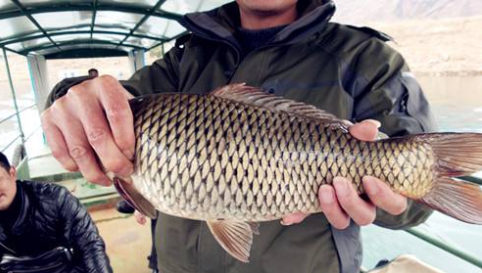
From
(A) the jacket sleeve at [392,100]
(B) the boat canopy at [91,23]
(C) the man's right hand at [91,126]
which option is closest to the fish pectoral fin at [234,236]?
(C) the man's right hand at [91,126]

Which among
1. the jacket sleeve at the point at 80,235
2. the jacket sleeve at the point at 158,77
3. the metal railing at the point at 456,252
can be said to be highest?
the jacket sleeve at the point at 158,77

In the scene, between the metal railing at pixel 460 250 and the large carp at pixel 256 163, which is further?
the metal railing at pixel 460 250

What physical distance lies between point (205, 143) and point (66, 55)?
33.5 feet

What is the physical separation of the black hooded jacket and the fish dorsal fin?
217 centimetres

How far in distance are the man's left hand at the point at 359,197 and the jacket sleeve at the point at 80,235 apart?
2.24 meters

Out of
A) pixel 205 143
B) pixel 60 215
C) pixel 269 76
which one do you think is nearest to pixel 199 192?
pixel 205 143

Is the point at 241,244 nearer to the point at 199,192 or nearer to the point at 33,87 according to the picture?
the point at 199,192

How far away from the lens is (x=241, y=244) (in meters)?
1.08

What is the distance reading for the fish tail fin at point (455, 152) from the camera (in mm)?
977

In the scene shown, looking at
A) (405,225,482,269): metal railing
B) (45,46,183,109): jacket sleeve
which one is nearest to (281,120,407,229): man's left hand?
(45,46,183,109): jacket sleeve

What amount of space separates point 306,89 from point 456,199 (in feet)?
2.11

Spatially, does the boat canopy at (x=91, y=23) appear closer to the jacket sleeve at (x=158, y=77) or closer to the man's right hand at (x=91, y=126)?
the jacket sleeve at (x=158, y=77)

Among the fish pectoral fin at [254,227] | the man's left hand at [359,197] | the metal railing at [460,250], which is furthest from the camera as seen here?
the metal railing at [460,250]

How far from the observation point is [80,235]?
268 centimetres
